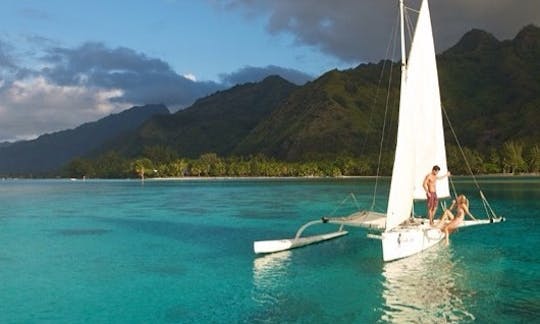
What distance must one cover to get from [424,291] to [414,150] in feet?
27.8

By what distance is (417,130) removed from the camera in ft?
105

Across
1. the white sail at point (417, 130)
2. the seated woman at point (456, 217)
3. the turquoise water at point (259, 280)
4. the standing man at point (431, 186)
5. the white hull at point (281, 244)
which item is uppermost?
the white sail at point (417, 130)

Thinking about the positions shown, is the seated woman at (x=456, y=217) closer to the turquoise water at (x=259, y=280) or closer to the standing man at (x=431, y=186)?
the standing man at (x=431, y=186)

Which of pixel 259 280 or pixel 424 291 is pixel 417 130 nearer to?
pixel 424 291

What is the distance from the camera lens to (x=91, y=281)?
29.6 meters

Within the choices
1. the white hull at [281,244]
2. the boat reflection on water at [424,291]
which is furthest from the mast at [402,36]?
the white hull at [281,244]

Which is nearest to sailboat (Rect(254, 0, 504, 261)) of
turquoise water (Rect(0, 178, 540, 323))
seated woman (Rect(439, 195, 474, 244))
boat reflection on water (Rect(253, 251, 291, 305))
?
seated woman (Rect(439, 195, 474, 244))

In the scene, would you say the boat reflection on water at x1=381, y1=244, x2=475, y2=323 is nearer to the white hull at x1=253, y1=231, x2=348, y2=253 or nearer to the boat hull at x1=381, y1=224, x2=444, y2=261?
the boat hull at x1=381, y1=224, x2=444, y2=261

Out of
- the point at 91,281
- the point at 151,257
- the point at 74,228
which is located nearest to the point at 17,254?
the point at 151,257

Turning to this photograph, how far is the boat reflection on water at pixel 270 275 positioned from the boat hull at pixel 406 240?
5996mm

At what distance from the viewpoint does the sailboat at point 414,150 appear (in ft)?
96.1

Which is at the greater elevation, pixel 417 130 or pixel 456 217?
pixel 417 130

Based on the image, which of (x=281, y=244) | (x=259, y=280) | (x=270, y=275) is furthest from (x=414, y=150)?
(x=281, y=244)

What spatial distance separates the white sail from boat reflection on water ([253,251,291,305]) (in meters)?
6.82
